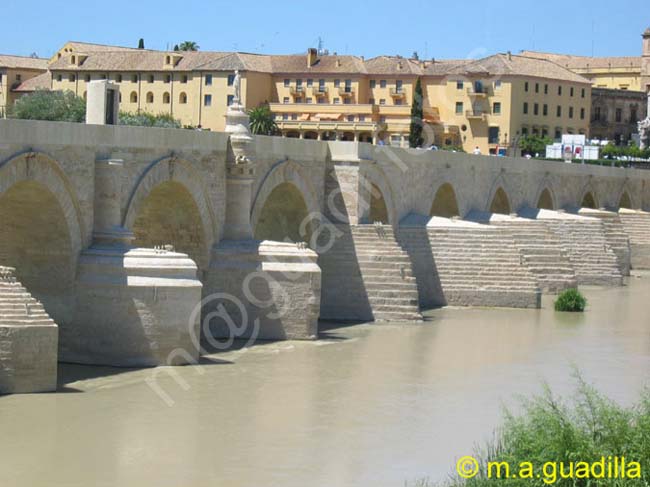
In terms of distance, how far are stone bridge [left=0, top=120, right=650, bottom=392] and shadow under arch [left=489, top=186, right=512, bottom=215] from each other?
19.0 feet

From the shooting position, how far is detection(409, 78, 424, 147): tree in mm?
69850

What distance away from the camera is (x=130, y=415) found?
68.5 feet

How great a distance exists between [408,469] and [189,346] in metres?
7.91

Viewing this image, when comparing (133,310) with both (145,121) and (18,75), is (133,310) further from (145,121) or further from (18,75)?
(18,75)

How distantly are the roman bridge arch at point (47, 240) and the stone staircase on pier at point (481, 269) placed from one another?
14563mm

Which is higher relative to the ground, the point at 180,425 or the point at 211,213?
the point at 211,213

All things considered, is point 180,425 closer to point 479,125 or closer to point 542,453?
point 542,453

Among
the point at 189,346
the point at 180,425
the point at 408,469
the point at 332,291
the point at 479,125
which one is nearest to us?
the point at 408,469

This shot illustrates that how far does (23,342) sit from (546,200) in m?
38.8

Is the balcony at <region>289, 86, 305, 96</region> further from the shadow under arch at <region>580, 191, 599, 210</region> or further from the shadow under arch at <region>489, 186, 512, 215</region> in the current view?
the shadow under arch at <region>489, 186, 512, 215</region>

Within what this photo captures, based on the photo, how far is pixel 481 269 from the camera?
1486 inches

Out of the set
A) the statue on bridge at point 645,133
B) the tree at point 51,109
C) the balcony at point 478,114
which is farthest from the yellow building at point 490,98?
the tree at point 51,109

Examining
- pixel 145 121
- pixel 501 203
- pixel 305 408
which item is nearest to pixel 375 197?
pixel 501 203

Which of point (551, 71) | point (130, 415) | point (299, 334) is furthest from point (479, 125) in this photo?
point (130, 415)
